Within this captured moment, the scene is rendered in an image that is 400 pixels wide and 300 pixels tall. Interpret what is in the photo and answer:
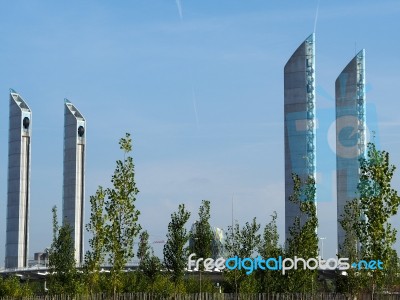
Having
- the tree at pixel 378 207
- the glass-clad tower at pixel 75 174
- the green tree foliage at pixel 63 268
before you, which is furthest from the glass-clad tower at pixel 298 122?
the tree at pixel 378 207

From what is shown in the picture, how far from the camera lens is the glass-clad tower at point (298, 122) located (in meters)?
134

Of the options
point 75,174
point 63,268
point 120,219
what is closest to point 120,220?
point 120,219

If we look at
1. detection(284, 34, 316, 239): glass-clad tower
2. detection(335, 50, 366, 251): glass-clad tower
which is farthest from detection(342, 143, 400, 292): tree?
detection(335, 50, 366, 251): glass-clad tower

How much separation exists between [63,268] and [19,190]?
5444 centimetres

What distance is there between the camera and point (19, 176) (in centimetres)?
13500

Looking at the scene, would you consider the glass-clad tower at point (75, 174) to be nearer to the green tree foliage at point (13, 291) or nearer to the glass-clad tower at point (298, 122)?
the glass-clad tower at point (298, 122)

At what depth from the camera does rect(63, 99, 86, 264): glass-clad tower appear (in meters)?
136

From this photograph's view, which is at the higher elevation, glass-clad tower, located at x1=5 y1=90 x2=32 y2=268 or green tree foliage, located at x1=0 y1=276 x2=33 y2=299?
glass-clad tower, located at x1=5 y1=90 x2=32 y2=268

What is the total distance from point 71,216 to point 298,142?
3932cm

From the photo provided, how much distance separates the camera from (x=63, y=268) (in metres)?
83.1

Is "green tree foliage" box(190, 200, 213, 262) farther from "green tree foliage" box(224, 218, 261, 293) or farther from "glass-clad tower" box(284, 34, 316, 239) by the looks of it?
"glass-clad tower" box(284, 34, 316, 239)

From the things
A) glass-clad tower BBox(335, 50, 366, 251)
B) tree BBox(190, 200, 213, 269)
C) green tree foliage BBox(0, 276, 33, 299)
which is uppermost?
glass-clad tower BBox(335, 50, 366, 251)

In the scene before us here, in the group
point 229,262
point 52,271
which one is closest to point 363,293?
point 229,262

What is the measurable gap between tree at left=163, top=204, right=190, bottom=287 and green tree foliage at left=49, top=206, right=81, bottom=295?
413 inches
